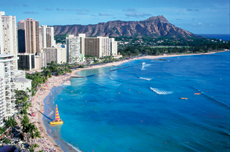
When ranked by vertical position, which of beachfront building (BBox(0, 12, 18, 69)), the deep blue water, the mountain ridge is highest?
the mountain ridge

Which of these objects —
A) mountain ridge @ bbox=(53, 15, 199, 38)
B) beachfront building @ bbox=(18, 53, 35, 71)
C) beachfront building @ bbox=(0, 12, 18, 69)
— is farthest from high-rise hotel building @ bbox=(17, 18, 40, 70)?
mountain ridge @ bbox=(53, 15, 199, 38)

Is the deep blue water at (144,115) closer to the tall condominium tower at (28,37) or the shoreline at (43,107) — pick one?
the shoreline at (43,107)

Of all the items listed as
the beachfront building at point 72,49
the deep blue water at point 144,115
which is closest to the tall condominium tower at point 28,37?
the beachfront building at point 72,49

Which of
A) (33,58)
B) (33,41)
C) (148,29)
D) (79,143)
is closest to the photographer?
(79,143)

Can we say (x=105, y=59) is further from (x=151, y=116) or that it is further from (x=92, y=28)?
(x=92, y=28)

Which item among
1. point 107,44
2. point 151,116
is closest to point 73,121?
point 151,116

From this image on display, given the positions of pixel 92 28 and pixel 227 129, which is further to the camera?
pixel 92 28

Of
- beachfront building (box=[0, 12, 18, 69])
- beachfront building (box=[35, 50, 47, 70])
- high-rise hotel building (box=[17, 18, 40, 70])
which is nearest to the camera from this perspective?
beachfront building (box=[0, 12, 18, 69])

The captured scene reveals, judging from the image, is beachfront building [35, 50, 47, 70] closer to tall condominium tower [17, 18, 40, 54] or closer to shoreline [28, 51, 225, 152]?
tall condominium tower [17, 18, 40, 54]
